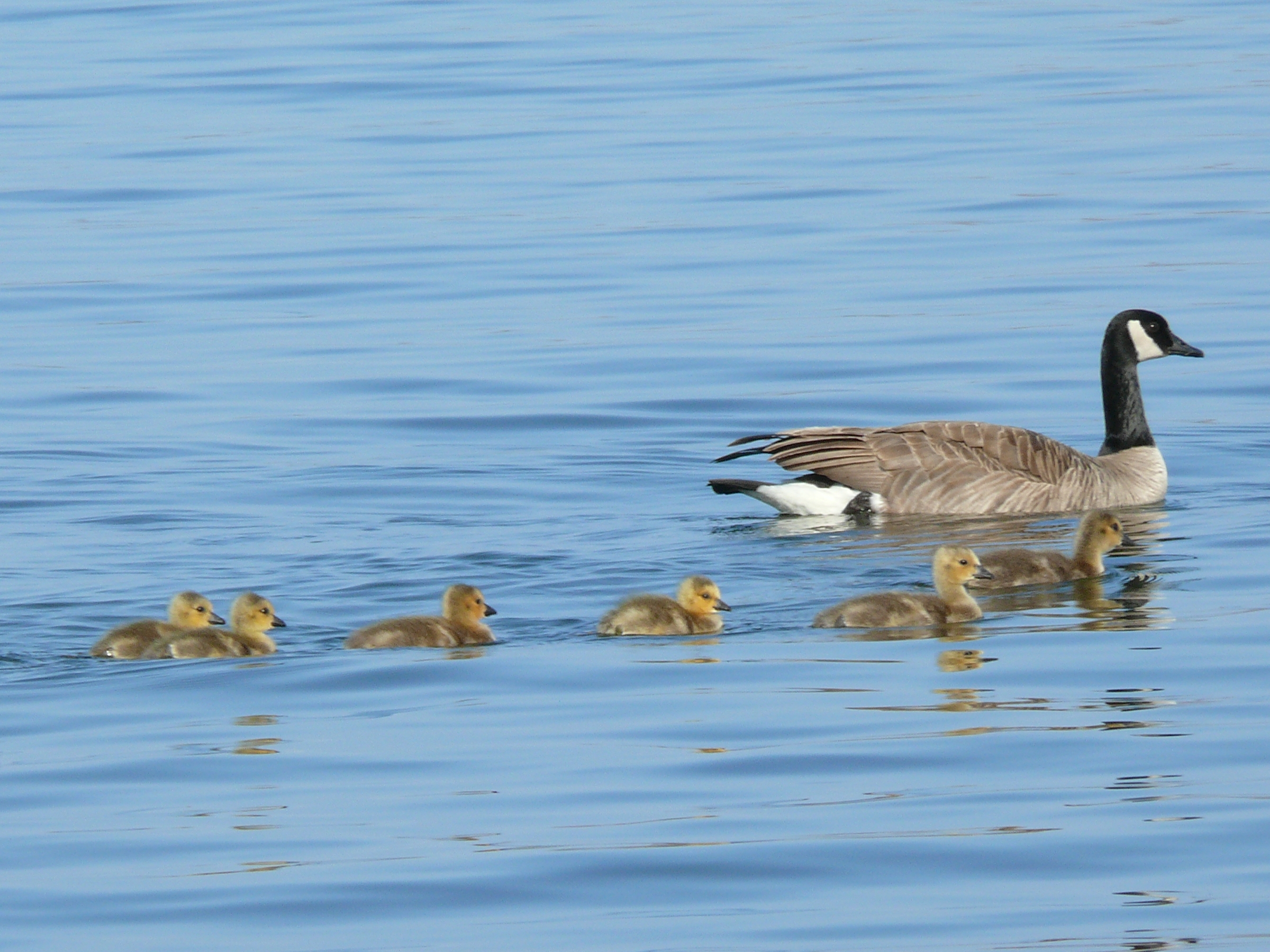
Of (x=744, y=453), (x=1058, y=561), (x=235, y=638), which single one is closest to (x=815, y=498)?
(x=744, y=453)

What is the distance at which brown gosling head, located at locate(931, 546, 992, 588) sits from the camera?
1105 centimetres

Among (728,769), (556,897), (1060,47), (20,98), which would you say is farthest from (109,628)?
(1060,47)

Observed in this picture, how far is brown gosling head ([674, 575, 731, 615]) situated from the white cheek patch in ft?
17.8

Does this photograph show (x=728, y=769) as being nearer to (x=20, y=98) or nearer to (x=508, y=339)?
(x=508, y=339)

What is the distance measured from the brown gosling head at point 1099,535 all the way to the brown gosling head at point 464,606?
3.25 m

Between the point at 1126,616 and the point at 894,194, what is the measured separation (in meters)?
14.0

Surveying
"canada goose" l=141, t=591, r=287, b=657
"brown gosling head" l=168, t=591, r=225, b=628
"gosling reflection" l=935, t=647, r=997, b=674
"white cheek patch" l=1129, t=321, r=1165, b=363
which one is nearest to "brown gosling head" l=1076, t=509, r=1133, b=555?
"gosling reflection" l=935, t=647, r=997, b=674

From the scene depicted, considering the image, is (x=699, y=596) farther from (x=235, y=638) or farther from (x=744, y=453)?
(x=744, y=453)

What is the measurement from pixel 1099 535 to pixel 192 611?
14.7 ft

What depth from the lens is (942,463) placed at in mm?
14180

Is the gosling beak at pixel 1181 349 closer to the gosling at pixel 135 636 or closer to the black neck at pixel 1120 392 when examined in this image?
the black neck at pixel 1120 392

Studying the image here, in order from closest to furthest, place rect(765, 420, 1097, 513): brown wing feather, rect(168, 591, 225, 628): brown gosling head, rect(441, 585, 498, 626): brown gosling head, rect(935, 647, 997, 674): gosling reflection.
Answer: rect(935, 647, 997, 674): gosling reflection
rect(441, 585, 498, 626): brown gosling head
rect(168, 591, 225, 628): brown gosling head
rect(765, 420, 1097, 513): brown wing feather

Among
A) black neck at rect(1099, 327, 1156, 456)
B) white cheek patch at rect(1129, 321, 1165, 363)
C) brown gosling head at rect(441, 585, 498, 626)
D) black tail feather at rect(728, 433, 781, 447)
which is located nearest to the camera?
brown gosling head at rect(441, 585, 498, 626)

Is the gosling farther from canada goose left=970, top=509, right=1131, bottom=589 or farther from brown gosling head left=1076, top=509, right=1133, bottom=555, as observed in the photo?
brown gosling head left=1076, top=509, right=1133, bottom=555
